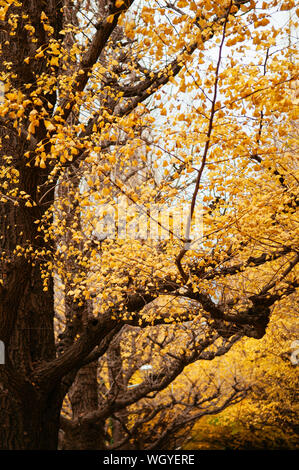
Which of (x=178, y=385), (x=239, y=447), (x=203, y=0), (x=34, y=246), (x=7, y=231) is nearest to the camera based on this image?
(x=203, y=0)

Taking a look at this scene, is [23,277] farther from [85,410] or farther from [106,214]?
[85,410]

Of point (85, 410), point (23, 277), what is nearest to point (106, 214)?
point (23, 277)

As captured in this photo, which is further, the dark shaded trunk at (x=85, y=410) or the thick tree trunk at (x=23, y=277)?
the dark shaded trunk at (x=85, y=410)

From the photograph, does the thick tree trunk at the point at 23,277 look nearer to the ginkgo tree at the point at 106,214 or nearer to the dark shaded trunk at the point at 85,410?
the ginkgo tree at the point at 106,214

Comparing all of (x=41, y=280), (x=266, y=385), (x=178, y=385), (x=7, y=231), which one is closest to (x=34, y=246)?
(x=7, y=231)

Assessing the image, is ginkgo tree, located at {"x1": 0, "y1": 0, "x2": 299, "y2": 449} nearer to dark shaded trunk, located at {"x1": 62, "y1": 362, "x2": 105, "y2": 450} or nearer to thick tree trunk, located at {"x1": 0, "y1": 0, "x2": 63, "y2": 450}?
thick tree trunk, located at {"x1": 0, "y1": 0, "x2": 63, "y2": 450}

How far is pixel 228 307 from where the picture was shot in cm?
671

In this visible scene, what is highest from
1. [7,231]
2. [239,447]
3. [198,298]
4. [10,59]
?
[10,59]

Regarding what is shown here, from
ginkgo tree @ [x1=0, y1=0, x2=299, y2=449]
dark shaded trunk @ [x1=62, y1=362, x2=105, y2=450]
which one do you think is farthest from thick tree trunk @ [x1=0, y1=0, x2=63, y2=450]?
dark shaded trunk @ [x1=62, y1=362, x2=105, y2=450]

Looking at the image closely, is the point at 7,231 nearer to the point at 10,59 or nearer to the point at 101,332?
the point at 101,332

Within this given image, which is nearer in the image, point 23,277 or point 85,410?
point 23,277

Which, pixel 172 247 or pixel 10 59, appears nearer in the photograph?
pixel 10 59

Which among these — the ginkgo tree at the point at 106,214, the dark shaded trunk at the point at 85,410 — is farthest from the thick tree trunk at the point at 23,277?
the dark shaded trunk at the point at 85,410
